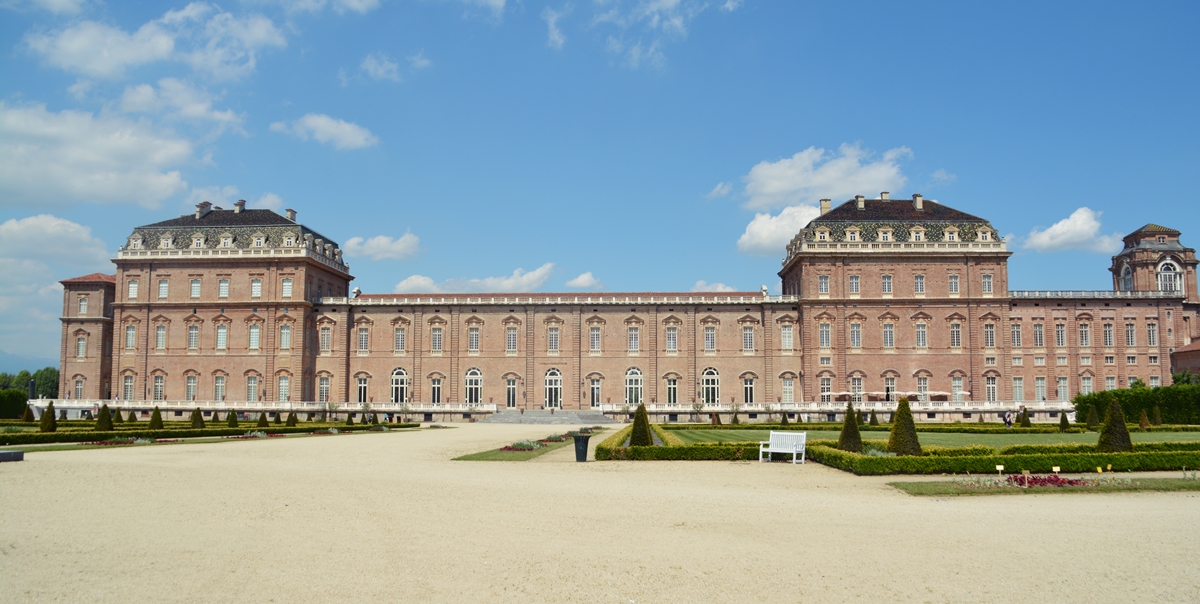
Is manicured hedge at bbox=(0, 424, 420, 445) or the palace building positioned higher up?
the palace building

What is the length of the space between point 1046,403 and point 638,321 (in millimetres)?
25132

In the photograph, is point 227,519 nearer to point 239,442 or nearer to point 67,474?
point 67,474

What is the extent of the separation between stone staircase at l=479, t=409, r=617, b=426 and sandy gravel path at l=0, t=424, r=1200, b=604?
3410cm

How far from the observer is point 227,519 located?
11.8 m

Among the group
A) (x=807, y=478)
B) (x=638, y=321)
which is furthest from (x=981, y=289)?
(x=807, y=478)

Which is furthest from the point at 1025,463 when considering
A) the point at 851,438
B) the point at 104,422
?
the point at 104,422

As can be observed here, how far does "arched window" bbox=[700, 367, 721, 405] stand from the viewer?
5591cm

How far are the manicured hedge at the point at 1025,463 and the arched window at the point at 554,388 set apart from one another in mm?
39343

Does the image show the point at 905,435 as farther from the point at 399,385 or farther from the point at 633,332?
the point at 399,385

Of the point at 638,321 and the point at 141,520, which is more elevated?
the point at 638,321

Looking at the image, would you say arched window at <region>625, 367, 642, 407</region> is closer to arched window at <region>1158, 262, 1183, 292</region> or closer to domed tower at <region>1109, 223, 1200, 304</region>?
domed tower at <region>1109, 223, 1200, 304</region>

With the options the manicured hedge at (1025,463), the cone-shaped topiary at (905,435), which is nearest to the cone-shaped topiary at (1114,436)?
the manicured hedge at (1025,463)

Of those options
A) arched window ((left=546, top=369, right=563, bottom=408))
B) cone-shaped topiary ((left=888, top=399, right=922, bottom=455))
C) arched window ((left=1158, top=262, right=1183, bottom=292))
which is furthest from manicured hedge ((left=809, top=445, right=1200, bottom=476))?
arched window ((left=1158, top=262, right=1183, bottom=292))

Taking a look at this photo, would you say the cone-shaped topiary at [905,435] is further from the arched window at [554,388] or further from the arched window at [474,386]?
the arched window at [474,386]
